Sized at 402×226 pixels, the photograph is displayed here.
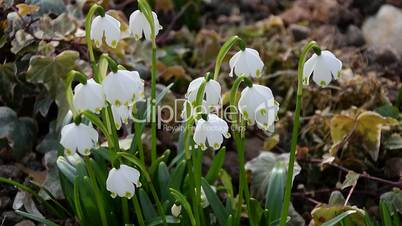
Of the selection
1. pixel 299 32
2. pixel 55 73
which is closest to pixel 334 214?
pixel 55 73

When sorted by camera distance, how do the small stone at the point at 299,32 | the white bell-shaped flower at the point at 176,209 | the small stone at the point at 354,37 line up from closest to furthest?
the white bell-shaped flower at the point at 176,209 → the small stone at the point at 299,32 → the small stone at the point at 354,37

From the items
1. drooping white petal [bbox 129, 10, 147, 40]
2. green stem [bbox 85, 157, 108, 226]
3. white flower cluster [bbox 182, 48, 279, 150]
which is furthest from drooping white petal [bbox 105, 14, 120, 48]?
green stem [bbox 85, 157, 108, 226]

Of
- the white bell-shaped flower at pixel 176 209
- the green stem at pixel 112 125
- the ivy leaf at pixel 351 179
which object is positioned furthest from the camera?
the ivy leaf at pixel 351 179

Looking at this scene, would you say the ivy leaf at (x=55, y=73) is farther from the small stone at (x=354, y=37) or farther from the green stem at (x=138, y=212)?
the small stone at (x=354, y=37)

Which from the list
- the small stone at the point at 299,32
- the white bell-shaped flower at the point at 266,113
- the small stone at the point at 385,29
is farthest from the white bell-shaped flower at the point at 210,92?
the small stone at the point at 385,29

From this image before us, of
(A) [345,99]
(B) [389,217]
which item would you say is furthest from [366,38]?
(B) [389,217]
